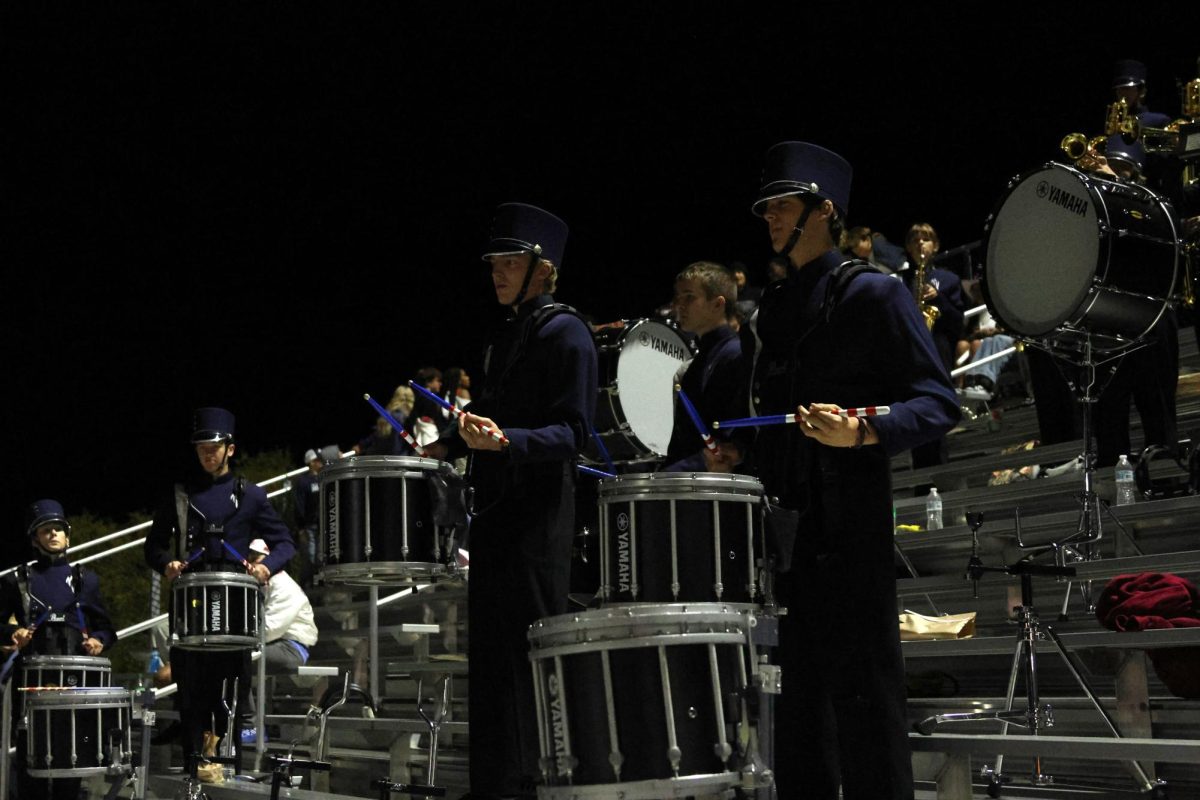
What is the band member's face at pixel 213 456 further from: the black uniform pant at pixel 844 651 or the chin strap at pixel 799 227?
the black uniform pant at pixel 844 651

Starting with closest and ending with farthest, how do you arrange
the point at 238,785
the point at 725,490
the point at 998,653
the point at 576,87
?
the point at 725,490
the point at 998,653
the point at 238,785
the point at 576,87

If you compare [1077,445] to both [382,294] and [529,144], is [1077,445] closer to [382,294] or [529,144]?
[529,144]

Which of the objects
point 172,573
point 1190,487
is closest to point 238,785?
point 172,573

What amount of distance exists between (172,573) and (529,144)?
10696mm

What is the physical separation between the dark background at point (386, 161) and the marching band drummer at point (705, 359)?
336 inches

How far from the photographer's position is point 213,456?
8.45 meters

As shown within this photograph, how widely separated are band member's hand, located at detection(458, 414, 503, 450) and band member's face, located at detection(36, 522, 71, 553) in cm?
612

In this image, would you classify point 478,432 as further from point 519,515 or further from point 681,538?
point 681,538

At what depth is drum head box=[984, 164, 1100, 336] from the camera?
241 inches

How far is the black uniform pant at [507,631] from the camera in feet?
15.3

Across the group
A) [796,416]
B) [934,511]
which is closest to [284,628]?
[934,511]

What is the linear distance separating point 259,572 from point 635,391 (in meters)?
2.88

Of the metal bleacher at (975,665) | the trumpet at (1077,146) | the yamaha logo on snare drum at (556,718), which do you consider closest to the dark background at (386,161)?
the metal bleacher at (975,665)

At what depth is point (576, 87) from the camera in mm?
17375
